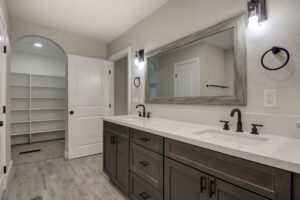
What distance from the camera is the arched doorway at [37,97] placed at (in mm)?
3996

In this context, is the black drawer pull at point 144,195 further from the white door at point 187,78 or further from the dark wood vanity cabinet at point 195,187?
the white door at point 187,78

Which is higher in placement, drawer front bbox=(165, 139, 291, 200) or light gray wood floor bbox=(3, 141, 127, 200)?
drawer front bbox=(165, 139, 291, 200)

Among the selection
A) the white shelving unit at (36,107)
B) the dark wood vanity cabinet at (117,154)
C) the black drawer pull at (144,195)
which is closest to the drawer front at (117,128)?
the dark wood vanity cabinet at (117,154)

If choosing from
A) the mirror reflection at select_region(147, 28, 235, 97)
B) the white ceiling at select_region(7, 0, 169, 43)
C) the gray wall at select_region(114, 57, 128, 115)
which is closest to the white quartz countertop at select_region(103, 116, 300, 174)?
the mirror reflection at select_region(147, 28, 235, 97)

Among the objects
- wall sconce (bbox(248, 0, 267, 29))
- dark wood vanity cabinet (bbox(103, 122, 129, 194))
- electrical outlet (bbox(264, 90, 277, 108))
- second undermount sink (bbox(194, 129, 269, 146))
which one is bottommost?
dark wood vanity cabinet (bbox(103, 122, 129, 194))

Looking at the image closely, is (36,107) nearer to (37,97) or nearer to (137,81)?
Answer: (37,97)

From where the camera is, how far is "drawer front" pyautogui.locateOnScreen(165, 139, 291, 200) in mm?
714

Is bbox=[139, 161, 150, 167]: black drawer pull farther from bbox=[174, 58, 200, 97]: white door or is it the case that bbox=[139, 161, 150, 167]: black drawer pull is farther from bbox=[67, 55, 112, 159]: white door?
bbox=[67, 55, 112, 159]: white door

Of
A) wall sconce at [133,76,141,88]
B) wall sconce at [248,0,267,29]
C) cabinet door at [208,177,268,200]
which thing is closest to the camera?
cabinet door at [208,177,268,200]

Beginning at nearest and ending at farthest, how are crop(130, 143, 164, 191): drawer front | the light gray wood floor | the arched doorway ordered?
crop(130, 143, 164, 191): drawer front < the light gray wood floor < the arched doorway

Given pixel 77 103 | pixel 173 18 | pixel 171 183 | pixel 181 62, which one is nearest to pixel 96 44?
pixel 77 103

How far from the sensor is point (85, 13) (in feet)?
7.95

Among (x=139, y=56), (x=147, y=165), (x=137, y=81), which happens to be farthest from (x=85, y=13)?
(x=147, y=165)

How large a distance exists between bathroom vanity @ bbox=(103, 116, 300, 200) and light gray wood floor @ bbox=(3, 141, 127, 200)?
1.30 feet
